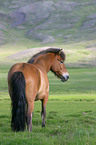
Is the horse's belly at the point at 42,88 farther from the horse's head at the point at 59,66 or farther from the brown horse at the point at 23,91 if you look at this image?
the horse's head at the point at 59,66

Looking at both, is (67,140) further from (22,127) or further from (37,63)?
A: (37,63)

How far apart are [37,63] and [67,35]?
575 ft

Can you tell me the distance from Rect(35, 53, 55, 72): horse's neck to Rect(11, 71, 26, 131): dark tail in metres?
1.34

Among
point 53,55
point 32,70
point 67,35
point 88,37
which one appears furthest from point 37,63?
point 67,35

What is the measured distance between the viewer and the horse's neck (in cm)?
762

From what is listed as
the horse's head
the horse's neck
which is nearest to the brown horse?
the horse's neck

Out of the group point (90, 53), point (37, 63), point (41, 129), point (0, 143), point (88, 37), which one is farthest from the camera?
point (88, 37)

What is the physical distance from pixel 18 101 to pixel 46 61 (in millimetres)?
1845

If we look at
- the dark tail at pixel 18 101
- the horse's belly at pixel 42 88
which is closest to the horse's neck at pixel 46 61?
the horse's belly at pixel 42 88

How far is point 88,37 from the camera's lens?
550 feet

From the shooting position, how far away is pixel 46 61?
7793mm

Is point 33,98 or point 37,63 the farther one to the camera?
point 37,63

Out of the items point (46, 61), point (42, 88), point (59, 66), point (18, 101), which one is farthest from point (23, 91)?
point (59, 66)

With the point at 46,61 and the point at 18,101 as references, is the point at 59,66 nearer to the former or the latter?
the point at 46,61
